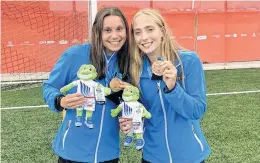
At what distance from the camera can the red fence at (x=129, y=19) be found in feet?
29.0

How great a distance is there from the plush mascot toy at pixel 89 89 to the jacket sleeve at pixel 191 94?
A: 0.36 m

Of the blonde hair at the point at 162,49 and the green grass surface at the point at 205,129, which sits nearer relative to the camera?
the blonde hair at the point at 162,49

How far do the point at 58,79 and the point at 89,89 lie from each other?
24 cm

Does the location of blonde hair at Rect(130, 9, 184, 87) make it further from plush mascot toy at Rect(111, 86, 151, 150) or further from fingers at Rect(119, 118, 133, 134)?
fingers at Rect(119, 118, 133, 134)

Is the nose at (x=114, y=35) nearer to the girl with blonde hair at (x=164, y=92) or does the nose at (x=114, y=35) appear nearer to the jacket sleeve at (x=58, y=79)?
the girl with blonde hair at (x=164, y=92)

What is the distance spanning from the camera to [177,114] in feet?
7.02

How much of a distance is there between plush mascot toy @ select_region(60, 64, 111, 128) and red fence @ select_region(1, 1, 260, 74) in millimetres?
5706

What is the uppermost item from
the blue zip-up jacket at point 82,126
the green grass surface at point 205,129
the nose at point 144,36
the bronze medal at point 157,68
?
the nose at point 144,36

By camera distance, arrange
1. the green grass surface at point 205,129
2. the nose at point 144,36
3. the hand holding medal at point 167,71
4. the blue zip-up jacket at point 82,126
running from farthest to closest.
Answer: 1. the green grass surface at point 205,129
2. the blue zip-up jacket at point 82,126
3. the nose at point 144,36
4. the hand holding medal at point 167,71

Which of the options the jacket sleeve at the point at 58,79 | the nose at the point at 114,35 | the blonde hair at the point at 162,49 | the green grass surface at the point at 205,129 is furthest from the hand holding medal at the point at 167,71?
the green grass surface at the point at 205,129

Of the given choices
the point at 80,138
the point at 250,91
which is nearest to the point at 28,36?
the point at 250,91

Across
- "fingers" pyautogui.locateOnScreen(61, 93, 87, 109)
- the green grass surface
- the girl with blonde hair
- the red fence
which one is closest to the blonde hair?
the girl with blonde hair

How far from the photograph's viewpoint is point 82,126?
2.24 meters

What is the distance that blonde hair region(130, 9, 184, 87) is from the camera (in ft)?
7.00
